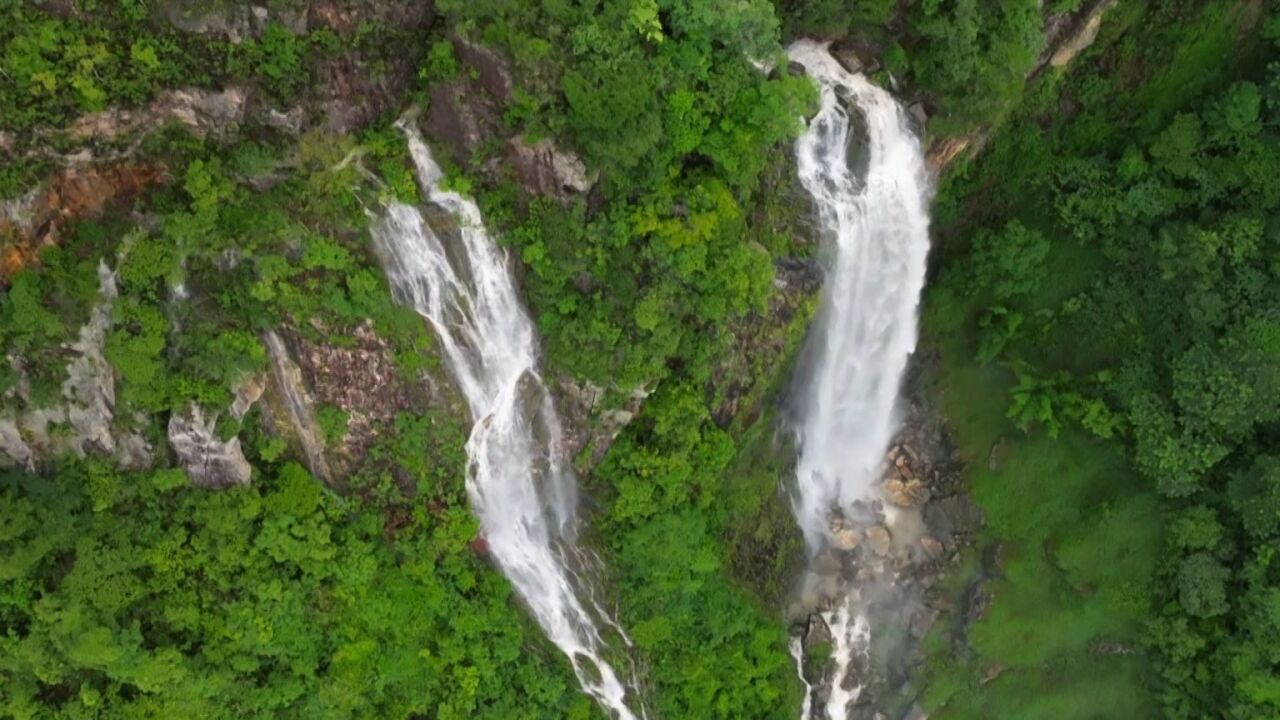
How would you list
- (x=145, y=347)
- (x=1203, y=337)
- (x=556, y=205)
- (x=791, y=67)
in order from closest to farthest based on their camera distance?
(x=145, y=347) → (x=556, y=205) → (x=791, y=67) → (x=1203, y=337)

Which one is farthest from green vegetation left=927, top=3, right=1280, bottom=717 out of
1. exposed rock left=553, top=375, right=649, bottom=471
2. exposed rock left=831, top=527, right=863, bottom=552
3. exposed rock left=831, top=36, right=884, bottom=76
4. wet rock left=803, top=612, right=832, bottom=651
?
exposed rock left=553, top=375, right=649, bottom=471

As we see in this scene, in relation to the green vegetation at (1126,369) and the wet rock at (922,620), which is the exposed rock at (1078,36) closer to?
the green vegetation at (1126,369)

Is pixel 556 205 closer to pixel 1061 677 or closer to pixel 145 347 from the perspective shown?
pixel 145 347

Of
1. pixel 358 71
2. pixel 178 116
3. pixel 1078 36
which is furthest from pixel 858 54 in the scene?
pixel 178 116

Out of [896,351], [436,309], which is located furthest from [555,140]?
[896,351]

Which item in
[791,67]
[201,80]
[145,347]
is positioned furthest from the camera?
[791,67]

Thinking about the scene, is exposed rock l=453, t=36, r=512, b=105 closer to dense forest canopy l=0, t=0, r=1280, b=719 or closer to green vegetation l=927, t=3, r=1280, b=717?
dense forest canopy l=0, t=0, r=1280, b=719

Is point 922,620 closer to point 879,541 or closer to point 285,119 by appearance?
point 879,541
